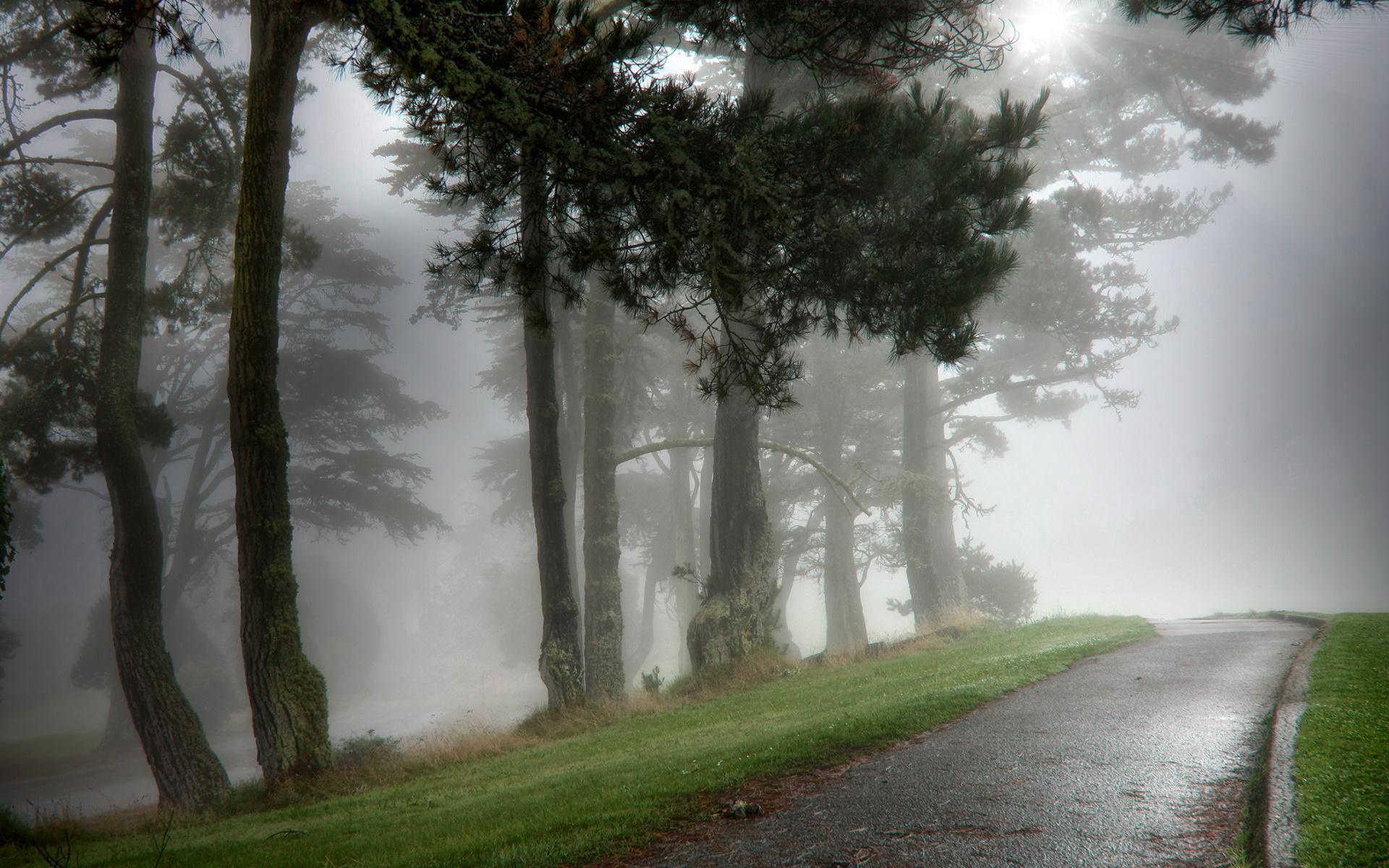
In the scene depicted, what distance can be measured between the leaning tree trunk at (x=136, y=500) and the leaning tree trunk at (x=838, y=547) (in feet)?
62.5

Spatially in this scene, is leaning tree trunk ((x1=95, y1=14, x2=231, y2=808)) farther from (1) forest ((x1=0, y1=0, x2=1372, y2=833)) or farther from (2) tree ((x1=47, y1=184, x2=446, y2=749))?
(2) tree ((x1=47, y1=184, x2=446, y2=749))

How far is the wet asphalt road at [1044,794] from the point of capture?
3648 mm

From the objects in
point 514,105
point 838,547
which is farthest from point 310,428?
point 514,105

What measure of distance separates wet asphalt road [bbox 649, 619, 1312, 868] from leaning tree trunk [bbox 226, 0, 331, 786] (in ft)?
22.2

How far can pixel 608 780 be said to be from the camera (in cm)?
596

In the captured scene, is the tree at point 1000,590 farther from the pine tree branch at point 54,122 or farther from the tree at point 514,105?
the pine tree branch at point 54,122

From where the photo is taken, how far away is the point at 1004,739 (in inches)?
226

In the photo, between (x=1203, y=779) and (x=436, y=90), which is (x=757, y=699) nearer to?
(x=1203, y=779)

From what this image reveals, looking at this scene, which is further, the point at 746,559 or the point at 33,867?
the point at 746,559

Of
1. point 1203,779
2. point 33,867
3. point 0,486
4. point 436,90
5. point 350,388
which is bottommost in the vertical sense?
point 33,867

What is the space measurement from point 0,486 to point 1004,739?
9074 millimetres

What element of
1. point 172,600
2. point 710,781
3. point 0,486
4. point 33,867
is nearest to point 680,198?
point 710,781

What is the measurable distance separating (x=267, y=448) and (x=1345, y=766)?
1032 cm

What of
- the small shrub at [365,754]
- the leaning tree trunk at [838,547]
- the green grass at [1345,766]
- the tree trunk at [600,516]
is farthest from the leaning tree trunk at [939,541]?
the small shrub at [365,754]
